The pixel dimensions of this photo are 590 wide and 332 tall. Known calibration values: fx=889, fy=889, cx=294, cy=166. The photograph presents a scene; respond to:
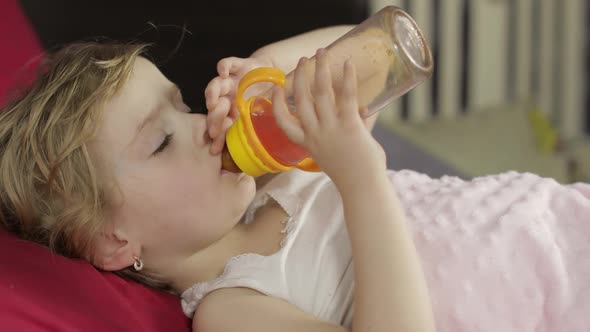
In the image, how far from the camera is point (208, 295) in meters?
1.07

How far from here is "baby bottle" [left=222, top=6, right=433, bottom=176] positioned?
96 centimetres

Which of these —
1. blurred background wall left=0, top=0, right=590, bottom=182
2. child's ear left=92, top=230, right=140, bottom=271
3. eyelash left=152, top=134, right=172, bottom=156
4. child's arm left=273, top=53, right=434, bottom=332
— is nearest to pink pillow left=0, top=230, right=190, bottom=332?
→ child's ear left=92, top=230, right=140, bottom=271

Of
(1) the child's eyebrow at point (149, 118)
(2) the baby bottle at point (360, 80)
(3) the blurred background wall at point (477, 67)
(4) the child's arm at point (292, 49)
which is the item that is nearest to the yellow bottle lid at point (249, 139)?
(2) the baby bottle at point (360, 80)

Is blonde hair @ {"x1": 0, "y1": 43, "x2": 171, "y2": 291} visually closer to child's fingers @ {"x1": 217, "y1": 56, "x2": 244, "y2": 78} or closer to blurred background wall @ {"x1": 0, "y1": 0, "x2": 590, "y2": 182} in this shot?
child's fingers @ {"x1": 217, "y1": 56, "x2": 244, "y2": 78}

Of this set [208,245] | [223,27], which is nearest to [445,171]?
[223,27]

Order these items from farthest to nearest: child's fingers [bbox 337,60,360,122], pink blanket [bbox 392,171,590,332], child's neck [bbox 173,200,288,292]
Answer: child's neck [bbox 173,200,288,292], pink blanket [bbox 392,171,590,332], child's fingers [bbox 337,60,360,122]

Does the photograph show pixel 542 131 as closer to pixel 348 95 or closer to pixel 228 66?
pixel 228 66

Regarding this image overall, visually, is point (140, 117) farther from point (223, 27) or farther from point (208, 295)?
point (223, 27)

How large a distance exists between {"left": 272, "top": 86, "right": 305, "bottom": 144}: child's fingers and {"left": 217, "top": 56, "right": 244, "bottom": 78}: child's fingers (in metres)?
0.22

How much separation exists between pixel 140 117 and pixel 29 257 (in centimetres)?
20

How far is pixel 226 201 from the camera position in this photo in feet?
3.48

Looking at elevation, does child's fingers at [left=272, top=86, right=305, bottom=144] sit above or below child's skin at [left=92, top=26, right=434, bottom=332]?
above

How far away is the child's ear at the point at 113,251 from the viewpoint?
3.51 ft

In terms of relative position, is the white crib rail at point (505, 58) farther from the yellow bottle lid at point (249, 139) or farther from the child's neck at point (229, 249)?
the yellow bottle lid at point (249, 139)
